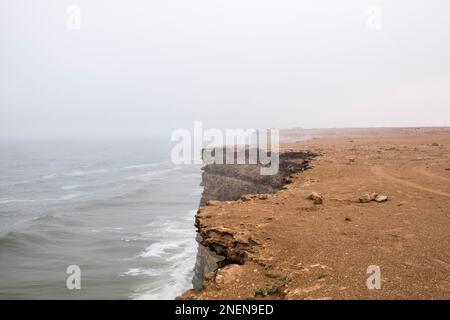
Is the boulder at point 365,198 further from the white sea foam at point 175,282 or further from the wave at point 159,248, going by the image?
the wave at point 159,248

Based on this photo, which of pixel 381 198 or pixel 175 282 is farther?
pixel 175 282

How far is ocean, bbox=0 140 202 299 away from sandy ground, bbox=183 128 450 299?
12.0 metres

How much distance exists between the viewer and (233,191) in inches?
1160

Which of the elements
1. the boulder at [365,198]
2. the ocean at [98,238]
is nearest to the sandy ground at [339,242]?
the boulder at [365,198]

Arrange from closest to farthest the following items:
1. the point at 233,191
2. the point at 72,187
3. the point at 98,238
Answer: the point at 233,191, the point at 98,238, the point at 72,187

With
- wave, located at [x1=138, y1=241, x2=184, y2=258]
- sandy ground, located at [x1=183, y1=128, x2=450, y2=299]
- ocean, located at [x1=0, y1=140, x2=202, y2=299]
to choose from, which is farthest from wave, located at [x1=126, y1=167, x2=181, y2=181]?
sandy ground, located at [x1=183, y1=128, x2=450, y2=299]

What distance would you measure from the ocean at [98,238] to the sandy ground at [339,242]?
12.0 metres

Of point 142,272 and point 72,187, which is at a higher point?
point 72,187

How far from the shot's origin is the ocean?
2222 centimetres

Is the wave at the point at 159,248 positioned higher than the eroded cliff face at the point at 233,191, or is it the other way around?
the eroded cliff face at the point at 233,191

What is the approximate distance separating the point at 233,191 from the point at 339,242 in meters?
20.7

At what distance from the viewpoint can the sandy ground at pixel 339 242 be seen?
6.71 m

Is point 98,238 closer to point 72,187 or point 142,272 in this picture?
point 142,272

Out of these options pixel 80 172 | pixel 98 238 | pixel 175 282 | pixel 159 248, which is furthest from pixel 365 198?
pixel 80 172
